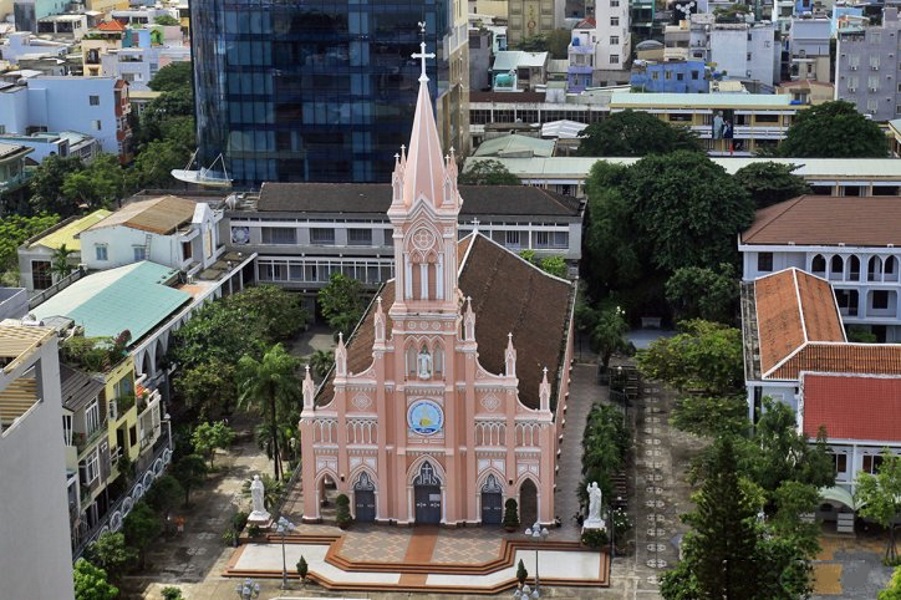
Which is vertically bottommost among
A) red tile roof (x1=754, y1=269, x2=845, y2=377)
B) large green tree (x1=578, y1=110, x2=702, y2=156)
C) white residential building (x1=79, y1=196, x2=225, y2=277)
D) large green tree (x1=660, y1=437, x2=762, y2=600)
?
large green tree (x1=660, y1=437, x2=762, y2=600)

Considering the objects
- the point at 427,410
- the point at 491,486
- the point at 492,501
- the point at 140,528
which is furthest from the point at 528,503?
the point at 140,528

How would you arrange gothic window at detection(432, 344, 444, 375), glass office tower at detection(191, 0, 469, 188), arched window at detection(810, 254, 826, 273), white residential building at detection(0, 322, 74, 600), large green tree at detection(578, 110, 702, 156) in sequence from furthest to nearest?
large green tree at detection(578, 110, 702, 156) → glass office tower at detection(191, 0, 469, 188) → arched window at detection(810, 254, 826, 273) → gothic window at detection(432, 344, 444, 375) → white residential building at detection(0, 322, 74, 600)

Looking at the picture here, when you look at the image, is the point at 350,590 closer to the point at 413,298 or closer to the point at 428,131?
the point at 413,298

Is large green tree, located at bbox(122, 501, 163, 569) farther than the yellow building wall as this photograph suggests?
No

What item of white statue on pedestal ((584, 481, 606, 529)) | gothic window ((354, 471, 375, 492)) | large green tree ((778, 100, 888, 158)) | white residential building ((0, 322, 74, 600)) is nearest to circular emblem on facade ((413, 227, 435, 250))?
gothic window ((354, 471, 375, 492))

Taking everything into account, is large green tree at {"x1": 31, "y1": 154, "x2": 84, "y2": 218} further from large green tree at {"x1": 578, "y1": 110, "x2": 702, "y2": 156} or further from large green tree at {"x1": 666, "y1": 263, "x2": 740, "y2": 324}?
large green tree at {"x1": 666, "y1": 263, "x2": 740, "y2": 324}

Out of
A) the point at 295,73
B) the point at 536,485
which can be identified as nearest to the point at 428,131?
the point at 536,485
